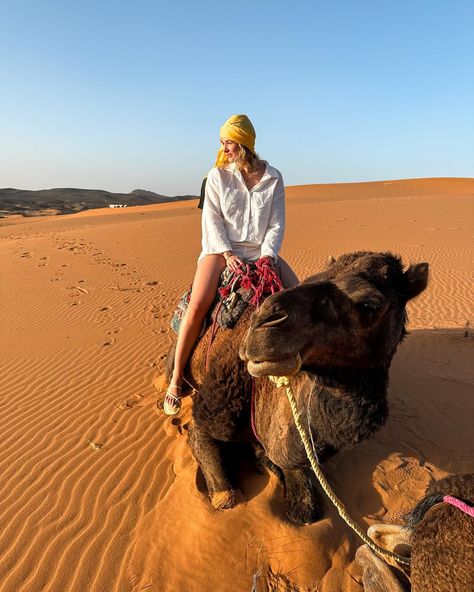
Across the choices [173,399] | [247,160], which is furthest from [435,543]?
[247,160]

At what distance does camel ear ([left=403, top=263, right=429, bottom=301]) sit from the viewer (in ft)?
9.07

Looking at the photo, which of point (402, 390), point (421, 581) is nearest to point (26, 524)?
point (421, 581)

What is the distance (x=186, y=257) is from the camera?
1894 cm

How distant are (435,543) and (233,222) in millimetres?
3234

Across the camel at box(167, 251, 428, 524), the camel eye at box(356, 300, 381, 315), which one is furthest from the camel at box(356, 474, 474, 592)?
the camel eye at box(356, 300, 381, 315)

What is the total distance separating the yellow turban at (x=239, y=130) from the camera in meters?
4.06

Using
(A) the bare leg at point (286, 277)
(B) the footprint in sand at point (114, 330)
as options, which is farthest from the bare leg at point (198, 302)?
(B) the footprint in sand at point (114, 330)

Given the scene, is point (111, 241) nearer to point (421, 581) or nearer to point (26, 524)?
point (26, 524)

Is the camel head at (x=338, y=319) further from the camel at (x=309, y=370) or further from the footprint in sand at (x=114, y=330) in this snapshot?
the footprint in sand at (x=114, y=330)

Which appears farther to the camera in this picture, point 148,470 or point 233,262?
point 148,470

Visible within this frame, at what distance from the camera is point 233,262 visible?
409 cm

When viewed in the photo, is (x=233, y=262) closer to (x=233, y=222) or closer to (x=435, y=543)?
(x=233, y=222)

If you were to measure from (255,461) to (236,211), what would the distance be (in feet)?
8.15

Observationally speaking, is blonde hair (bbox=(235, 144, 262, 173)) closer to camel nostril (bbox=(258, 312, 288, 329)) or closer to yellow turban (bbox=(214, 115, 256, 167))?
yellow turban (bbox=(214, 115, 256, 167))
